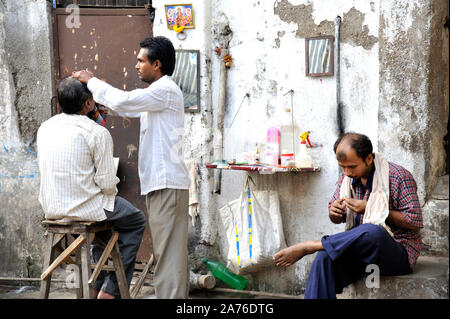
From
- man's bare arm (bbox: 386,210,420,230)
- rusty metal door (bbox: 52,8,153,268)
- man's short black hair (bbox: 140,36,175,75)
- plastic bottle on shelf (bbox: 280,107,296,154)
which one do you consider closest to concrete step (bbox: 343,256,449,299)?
man's bare arm (bbox: 386,210,420,230)

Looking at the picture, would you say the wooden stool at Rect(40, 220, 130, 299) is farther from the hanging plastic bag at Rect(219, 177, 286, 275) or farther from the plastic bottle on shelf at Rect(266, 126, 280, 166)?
the plastic bottle on shelf at Rect(266, 126, 280, 166)

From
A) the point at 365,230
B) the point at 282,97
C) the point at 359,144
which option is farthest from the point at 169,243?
the point at 282,97

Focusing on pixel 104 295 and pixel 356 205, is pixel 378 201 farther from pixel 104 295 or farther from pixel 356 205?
pixel 104 295


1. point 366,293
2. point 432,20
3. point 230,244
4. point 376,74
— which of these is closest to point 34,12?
point 230,244

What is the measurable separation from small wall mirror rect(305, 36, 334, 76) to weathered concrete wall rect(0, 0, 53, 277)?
227cm

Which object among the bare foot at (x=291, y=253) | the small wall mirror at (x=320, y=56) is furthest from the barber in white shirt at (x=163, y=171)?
the small wall mirror at (x=320, y=56)

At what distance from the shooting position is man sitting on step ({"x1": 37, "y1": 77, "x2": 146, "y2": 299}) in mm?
3404

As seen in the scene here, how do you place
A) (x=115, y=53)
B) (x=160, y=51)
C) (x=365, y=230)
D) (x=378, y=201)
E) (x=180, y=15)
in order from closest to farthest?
(x=365, y=230) → (x=378, y=201) → (x=160, y=51) → (x=180, y=15) → (x=115, y=53)

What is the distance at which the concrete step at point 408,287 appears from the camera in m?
3.25

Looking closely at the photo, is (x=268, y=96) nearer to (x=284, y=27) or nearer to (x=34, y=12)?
(x=284, y=27)

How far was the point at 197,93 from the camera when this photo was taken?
459 centimetres

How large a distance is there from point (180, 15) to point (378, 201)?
89.8 inches

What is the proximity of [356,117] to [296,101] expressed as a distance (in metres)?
0.48

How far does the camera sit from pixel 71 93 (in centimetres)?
349
